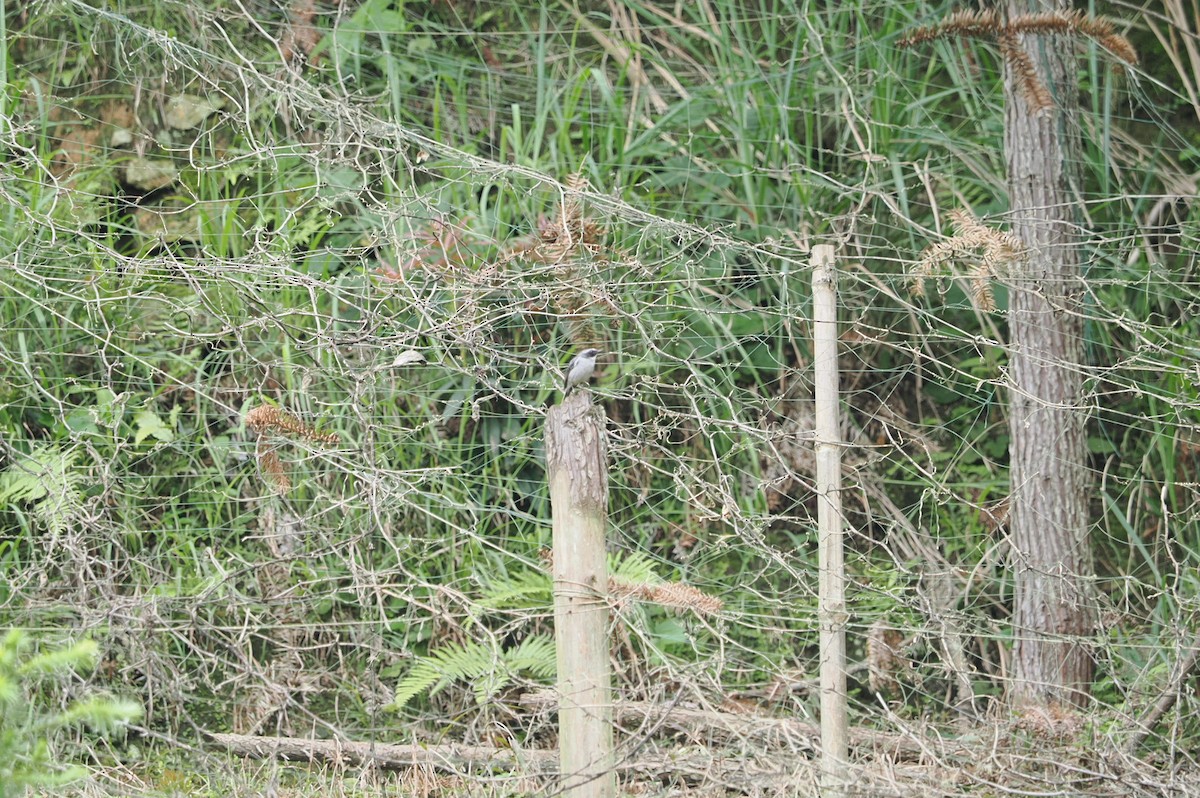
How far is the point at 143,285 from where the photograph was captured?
4.61m

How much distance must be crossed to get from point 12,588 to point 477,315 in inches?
69.5

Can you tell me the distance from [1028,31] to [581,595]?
6.67 ft

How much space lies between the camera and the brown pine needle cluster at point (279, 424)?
3.41m

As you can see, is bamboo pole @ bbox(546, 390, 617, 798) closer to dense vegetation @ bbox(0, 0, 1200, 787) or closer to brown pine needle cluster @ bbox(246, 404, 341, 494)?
dense vegetation @ bbox(0, 0, 1200, 787)

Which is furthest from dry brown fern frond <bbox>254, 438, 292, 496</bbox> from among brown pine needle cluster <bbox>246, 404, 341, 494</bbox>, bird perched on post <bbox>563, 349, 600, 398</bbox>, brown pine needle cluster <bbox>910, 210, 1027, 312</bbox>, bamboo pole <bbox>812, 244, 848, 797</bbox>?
brown pine needle cluster <bbox>910, 210, 1027, 312</bbox>

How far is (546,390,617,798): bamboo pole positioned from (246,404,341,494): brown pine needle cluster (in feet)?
3.29

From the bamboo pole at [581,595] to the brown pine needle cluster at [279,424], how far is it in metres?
1.00

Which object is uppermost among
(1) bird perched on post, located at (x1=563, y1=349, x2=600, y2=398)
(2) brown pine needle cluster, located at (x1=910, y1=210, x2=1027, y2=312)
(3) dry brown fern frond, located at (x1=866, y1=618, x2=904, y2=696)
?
(2) brown pine needle cluster, located at (x1=910, y1=210, x2=1027, y2=312)

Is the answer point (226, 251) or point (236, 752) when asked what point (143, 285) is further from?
point (236, 752)

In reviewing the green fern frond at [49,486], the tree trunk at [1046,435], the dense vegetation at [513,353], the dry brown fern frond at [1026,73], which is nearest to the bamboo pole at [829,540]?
the dense vegetation at [513,353]

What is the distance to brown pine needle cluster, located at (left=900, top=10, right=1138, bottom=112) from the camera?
10.7 feet

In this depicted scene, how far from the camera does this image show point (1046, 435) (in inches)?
153

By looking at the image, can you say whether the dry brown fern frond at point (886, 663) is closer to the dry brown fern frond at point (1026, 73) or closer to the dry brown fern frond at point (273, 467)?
the dry brown fern frond at point (1026, 73)

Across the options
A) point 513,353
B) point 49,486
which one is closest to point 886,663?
point 513,353
